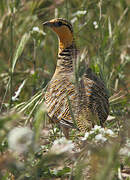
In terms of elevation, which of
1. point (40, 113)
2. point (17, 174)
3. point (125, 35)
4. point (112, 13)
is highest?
point (112, 13)

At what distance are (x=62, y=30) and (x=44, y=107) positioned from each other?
7.00 ft

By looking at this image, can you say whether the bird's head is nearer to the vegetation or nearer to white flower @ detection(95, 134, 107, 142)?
the vegetation

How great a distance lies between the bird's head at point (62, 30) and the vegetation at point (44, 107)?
143 mm

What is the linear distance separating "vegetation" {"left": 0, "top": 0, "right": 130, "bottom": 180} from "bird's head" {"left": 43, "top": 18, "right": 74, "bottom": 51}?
143mm

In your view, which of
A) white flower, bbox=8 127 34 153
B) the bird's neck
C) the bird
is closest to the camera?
white flower, bbox=8 127 34 153

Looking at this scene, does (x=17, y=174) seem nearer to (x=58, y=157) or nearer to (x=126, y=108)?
(x=58, y=157)

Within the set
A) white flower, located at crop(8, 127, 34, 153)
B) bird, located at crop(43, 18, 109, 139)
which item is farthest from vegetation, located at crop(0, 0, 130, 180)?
bird, located at crop(43, 18, 109, 139)

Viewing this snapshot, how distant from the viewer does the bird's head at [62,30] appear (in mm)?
3672

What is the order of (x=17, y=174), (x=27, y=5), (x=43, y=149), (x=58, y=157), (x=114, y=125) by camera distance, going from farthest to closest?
(x=27, y=5) < (x=114, y=125) < (x=43, y=149) < (x=17, y=174) < (x=58, y=157)

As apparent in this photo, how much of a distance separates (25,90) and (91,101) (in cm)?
131

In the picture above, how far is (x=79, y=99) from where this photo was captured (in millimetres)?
2982

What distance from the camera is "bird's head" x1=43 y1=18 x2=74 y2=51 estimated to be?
367 centimetres

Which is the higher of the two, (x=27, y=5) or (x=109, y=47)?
(x=27, y=5)

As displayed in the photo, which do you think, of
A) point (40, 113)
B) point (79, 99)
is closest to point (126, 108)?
point (79, 99)
